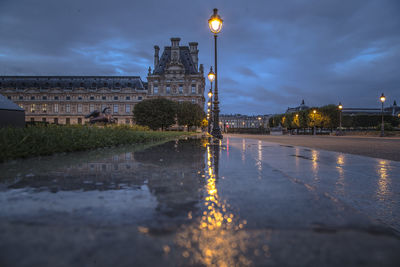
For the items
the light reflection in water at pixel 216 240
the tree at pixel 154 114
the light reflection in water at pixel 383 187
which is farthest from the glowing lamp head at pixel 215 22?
the tree at pixel 154 114

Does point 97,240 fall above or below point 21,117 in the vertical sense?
below

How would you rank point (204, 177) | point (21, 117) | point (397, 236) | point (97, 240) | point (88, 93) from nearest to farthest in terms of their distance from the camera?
point (97, 240)
point (397, 236)
point (204, 177)
point (21, 117)
point (88, 93)

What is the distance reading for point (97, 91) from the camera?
7375 centimetres

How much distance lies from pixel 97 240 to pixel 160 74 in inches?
2703

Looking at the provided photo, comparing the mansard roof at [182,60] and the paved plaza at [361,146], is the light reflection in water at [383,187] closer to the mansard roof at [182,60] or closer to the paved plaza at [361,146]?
the paved plaza at [361,146]

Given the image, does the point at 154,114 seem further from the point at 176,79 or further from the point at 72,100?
the point at 72,100


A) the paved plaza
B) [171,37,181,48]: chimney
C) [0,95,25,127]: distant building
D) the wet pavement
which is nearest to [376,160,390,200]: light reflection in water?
the wet pavement

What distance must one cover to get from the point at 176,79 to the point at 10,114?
57177 millimetres

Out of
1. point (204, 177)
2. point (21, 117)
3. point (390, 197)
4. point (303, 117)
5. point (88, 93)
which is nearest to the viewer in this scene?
point (390, 197)

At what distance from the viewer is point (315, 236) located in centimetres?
141

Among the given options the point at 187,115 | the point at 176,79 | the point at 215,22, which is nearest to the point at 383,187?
the point at 215,22

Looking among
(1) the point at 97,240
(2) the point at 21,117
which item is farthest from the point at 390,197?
(2) the point at 21,117

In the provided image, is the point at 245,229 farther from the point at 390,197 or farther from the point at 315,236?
the point at 390,197

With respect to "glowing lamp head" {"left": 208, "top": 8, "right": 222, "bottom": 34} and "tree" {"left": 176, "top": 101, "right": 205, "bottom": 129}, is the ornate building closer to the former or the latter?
"tree" {"left": 176, "top": 101, "right": 205, "bottom": 129}
